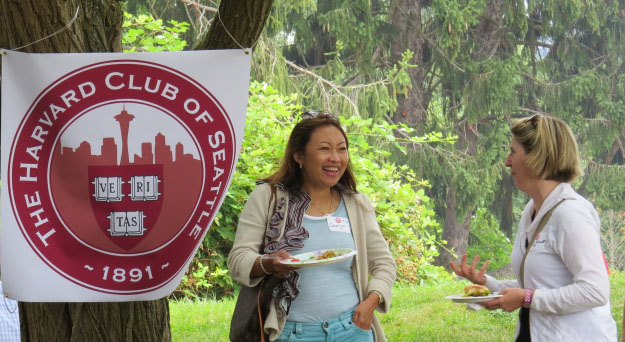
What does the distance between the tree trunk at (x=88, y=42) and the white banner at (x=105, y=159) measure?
28 cm

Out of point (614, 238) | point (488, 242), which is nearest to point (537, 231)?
point (614, 238)

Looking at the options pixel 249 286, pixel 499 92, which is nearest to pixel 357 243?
pixel 249 286

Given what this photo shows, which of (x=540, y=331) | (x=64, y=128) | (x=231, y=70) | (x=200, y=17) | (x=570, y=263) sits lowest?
(x=540, y=331)

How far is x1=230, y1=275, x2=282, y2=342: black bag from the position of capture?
2.80m

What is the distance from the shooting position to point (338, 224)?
295 centimetres

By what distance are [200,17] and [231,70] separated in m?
7.61

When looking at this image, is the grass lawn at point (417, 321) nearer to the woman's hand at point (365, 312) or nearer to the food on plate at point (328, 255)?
the woman's hand at point (365, 312)

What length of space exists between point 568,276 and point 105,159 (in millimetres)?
1541

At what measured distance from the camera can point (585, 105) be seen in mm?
21359

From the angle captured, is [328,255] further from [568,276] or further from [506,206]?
[506,206]

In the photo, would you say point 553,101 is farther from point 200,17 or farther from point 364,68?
point 200,17

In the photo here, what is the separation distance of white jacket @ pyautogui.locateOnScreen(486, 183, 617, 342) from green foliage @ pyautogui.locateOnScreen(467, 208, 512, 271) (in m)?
19.1

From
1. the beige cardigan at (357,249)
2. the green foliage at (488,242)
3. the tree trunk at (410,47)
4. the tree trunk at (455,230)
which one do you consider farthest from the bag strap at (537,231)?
the green foliage at (488,242)

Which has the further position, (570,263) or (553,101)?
→ (553,101)
